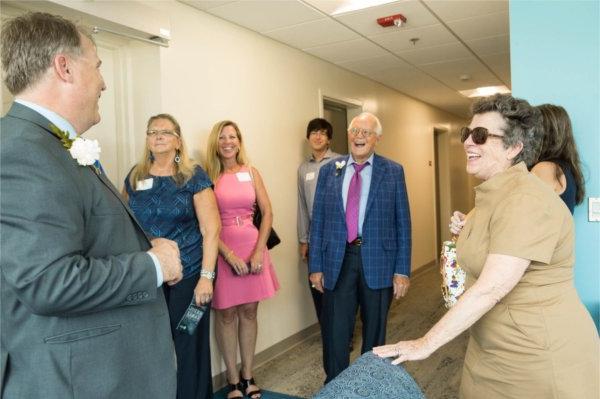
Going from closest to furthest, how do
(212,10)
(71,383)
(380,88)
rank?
(71,383) < (212,10) < (380,88)

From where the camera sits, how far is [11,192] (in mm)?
994

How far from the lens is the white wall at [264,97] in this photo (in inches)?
122

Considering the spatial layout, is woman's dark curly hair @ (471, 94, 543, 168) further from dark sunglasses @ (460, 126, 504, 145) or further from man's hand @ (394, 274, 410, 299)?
man's hand @ (394, 274, 410, 299)

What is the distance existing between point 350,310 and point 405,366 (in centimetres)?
100

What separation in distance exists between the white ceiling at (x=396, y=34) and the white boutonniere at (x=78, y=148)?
2.22 meters

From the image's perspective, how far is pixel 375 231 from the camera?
→ 263 cm

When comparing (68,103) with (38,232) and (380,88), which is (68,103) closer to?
(38,232)

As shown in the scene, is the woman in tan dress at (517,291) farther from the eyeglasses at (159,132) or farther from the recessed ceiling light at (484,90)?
the recessed ceiling light at (484,90)

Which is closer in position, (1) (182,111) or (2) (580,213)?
(2) (580,213)

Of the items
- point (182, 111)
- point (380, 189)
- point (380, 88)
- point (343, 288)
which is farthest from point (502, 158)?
point (380, 88)

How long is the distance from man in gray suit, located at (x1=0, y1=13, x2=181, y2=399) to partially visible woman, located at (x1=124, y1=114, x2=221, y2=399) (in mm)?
1255

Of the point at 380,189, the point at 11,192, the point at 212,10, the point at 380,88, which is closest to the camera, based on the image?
the point at 11,192

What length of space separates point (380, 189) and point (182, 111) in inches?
52.5

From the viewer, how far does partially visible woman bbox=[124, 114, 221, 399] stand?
2518 mm
